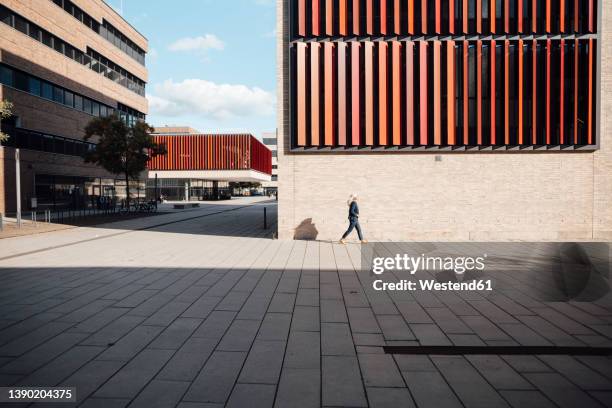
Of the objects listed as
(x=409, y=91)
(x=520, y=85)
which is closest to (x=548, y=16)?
(x=520, y=85)

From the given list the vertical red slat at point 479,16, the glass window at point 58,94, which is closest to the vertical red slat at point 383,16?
the vertical red slat at point 479,16

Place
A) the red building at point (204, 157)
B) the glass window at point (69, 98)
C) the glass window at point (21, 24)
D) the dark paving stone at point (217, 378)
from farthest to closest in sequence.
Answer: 1. the red building at point (204, 157)
2. the glass window at point (69, 98)
3. the glass window at point (21, 24)
4. the dark paving stone at point (217, 378)

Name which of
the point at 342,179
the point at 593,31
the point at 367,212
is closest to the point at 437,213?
the point at 367,212

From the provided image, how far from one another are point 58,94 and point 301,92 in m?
28.5

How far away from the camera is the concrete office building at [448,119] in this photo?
13820 millimetres

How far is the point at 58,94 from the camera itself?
3228 cm

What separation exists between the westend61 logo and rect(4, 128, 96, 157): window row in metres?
29.6

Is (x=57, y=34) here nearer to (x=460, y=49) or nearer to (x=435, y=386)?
(x=460, y=49)

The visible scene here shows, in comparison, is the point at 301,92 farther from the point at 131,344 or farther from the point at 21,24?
the point at 21,24

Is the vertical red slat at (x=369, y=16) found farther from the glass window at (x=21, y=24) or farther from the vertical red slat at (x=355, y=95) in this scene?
the glass window at (x=21, y=24)

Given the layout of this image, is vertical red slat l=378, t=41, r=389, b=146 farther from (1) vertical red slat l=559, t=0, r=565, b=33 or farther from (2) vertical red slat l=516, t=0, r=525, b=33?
(1) vertical red slat l=559, t=0, r=565, b=33

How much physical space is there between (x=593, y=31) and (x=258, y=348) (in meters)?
16.6

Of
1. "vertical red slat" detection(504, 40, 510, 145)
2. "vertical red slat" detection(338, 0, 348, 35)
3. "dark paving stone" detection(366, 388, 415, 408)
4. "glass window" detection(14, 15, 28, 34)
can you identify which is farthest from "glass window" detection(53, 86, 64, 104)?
"dark paving stone" detection(366, 388, 415, 408)

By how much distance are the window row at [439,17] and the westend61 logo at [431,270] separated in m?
8.82
